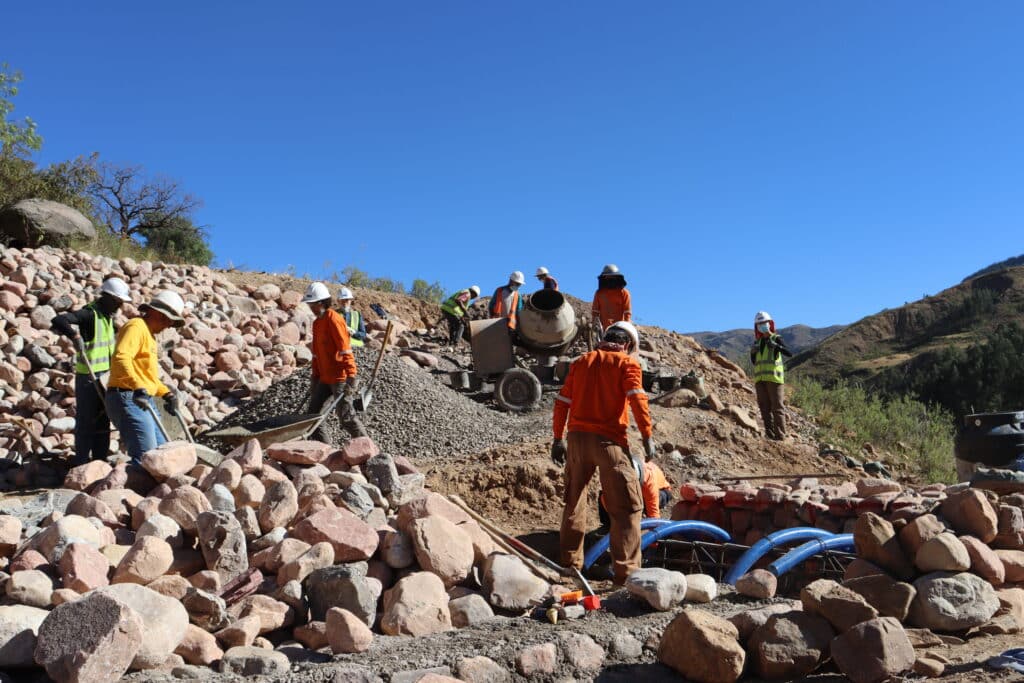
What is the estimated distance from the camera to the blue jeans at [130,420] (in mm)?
5910

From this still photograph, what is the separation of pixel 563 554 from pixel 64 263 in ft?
37.0

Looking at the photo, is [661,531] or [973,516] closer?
[973,516]

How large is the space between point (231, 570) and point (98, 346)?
10.2 ft

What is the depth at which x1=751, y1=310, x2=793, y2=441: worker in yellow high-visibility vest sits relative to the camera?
10461mm

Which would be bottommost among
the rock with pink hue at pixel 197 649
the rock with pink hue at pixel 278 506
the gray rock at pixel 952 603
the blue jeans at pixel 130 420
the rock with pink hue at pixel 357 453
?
the gray rock at pixel 952 603

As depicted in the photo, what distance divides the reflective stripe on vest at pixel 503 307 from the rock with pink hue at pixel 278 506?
648 cm

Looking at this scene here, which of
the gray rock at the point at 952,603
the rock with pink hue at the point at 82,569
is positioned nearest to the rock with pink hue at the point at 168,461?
the rock with pink hue at the point at 82,569

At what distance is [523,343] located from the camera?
36.6 ft

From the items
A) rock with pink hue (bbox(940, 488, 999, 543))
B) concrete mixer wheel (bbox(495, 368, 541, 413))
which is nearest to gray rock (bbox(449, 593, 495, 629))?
rock with pink hue (bbox(940, 488, 999, 543))

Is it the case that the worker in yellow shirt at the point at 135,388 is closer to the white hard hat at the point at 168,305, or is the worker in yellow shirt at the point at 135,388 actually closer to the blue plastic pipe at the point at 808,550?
the white hard hat at the point at 168,305

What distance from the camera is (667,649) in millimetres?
3674

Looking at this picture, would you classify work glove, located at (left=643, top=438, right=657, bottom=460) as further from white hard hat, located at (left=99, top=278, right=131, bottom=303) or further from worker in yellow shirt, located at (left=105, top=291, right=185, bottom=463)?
white hard hat, located at (left=99, top=278, right=131, bottom=303)

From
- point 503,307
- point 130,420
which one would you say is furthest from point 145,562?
point 503,307

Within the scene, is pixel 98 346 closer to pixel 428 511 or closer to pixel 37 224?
pixel 428 511
